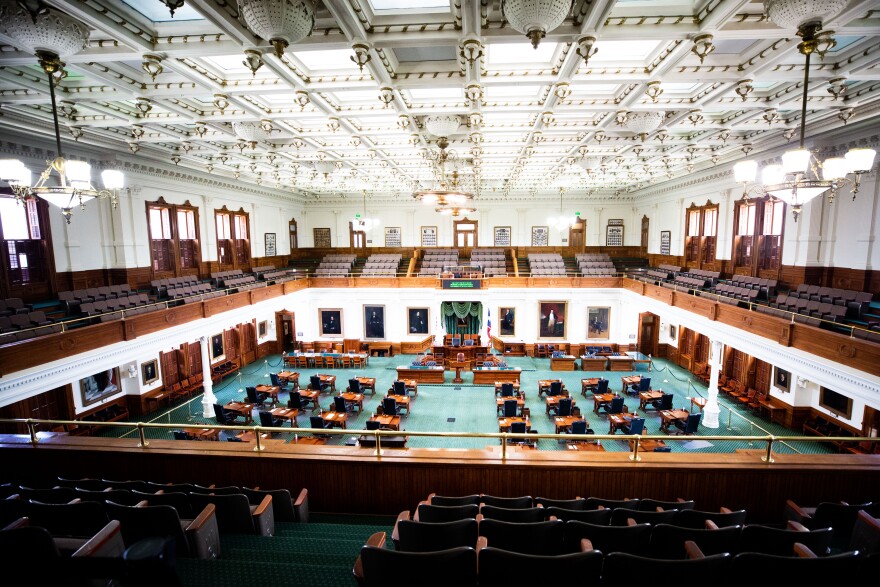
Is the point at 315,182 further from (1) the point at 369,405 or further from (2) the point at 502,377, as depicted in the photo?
(2) the point at 502,377

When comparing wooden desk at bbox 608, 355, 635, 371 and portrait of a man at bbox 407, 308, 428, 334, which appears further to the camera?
portrait of a man at bbox 407, 308, 428, 334

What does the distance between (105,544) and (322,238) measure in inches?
879

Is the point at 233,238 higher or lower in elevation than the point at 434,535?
higher

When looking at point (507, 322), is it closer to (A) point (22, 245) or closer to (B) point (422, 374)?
(B) point (422, 374)

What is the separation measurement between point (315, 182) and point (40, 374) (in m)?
12.7

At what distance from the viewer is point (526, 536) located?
297 cm

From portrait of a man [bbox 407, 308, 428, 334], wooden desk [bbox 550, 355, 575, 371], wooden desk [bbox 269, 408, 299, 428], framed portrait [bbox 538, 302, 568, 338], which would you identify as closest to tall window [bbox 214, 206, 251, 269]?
portrait of a man [bbox 407, 308, 428, 334]

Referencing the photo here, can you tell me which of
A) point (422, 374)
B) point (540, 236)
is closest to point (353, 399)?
point (422, 374)

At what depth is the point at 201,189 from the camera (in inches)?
618

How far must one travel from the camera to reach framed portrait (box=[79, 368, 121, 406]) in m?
11.0

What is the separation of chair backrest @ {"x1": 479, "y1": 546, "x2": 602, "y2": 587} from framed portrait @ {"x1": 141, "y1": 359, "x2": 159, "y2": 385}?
1435 centimetres

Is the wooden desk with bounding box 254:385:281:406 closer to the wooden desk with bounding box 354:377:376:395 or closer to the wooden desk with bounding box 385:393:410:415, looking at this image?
the wooden desk with bounding box 354:377:376:395

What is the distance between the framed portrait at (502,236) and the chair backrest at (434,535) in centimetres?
2087

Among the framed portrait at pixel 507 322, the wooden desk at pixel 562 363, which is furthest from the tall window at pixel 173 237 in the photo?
the wooden desk at pixel 562 363
